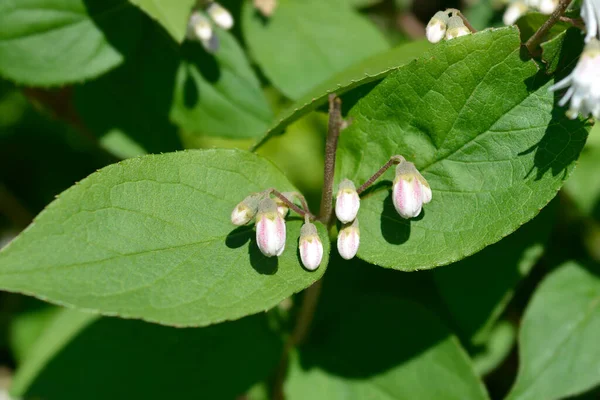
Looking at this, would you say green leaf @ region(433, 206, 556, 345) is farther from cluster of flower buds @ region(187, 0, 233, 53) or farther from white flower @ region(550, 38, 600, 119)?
cluster of flower buds @ region(187, 0, 233, 53)

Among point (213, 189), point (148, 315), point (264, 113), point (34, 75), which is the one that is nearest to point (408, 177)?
point (213, 189)

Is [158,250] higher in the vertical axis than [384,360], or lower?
higher

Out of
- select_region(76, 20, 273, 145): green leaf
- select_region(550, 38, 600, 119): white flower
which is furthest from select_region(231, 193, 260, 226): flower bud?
select_region(76, 20, 273, 145): green leaf

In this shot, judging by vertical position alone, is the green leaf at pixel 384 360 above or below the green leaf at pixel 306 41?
below

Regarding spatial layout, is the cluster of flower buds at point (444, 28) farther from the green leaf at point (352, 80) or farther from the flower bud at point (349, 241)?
the flower bud at point (349, 241)

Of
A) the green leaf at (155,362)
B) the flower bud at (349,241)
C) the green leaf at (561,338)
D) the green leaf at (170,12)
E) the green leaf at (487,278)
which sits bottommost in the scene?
the green leaf at (155,362)

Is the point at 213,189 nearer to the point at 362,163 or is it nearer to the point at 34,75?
the point at 362,163

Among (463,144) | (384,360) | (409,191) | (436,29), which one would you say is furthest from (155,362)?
(436,29)

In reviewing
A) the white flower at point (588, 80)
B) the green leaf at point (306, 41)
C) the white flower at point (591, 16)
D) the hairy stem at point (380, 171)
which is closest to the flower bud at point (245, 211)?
the hairy stem at point (380, 171)

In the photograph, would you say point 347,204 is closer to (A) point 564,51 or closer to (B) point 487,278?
(A) point 564,51
